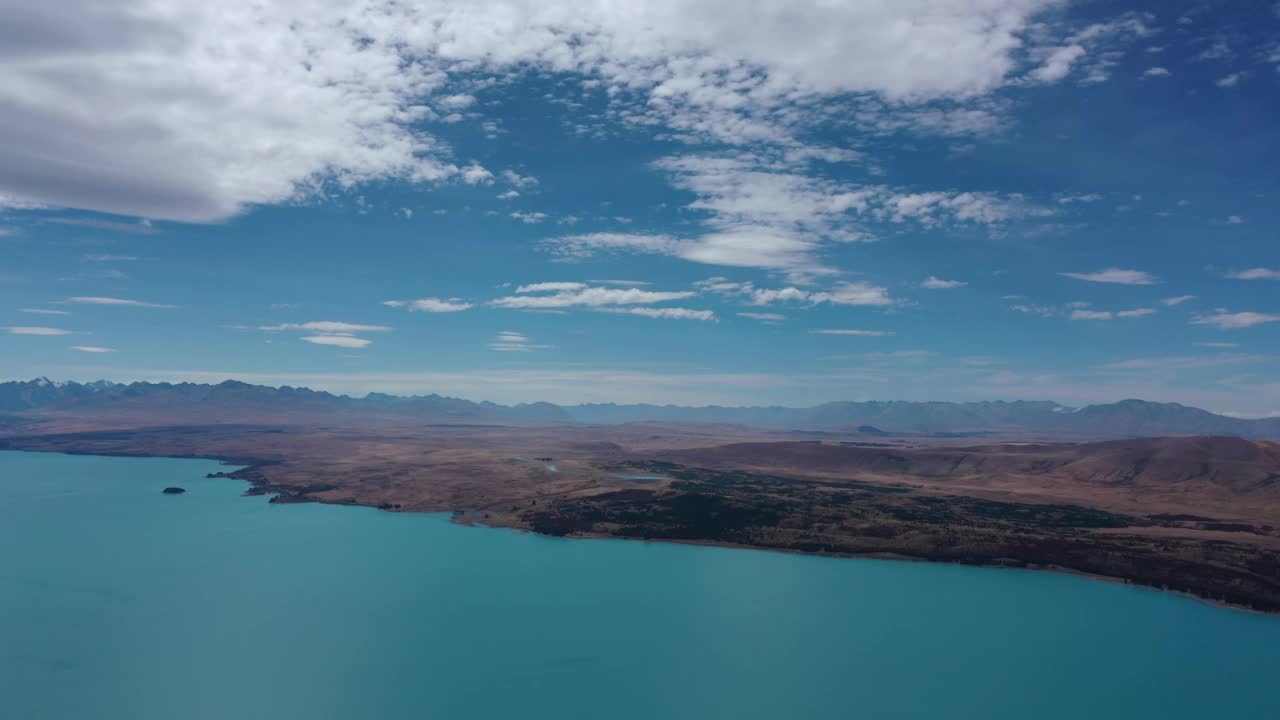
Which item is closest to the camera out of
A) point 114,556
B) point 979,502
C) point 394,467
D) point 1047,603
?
point 1047,603

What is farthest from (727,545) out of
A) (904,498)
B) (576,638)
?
(904,498)

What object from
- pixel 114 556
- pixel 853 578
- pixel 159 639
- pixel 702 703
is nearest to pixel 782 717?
pixel 702 703

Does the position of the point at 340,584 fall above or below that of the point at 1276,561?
below

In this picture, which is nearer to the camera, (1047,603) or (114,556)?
(1047,603)

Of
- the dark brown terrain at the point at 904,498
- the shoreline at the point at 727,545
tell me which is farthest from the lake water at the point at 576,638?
the dark brown terrain at the point at 904,498

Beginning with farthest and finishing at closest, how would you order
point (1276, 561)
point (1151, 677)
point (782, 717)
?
1. point (1276, 561)
2. point (1151, 677)
3. point (782, 717)

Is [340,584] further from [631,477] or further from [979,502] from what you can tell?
[979,502]

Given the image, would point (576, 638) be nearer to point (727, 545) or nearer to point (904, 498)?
point (727, 545)

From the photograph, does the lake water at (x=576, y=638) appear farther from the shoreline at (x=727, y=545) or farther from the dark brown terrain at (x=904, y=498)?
the dark brown terrain at (x=904, y=498)

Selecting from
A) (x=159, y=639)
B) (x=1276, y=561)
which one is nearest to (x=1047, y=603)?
(x=1276, y=561)
